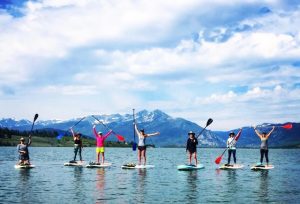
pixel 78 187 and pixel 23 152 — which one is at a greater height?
pixel 23 152

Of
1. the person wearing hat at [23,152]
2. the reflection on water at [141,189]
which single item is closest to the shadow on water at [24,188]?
the reflection on water at [141,189]

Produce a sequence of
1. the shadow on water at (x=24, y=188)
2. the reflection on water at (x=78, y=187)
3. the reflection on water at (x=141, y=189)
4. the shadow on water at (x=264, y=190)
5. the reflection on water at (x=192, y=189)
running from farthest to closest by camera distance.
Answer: the reflection on water at (x=78, y=187) < the shadow on water at (x=264, y=190) < the reflection on water at (x=192, y=189) < the reflection on water at (x=141, y=189) < the shadow on water at (x=24, y=188)

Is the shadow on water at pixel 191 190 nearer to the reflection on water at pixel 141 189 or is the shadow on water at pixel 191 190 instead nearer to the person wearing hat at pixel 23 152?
the reflection on water at pixel 141 189

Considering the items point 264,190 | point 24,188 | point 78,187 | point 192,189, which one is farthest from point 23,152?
point 264,190

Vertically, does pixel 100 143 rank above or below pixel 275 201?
above

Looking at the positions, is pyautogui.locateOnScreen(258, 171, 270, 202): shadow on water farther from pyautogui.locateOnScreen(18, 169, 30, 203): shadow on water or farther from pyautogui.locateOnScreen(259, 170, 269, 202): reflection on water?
pyautogui.locateOnScreen(18, 169, 30, 203): shadow on water

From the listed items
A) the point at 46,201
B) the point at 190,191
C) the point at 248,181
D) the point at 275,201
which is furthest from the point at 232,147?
the point at 46,201

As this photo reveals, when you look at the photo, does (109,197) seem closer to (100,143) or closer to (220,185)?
(220,185)

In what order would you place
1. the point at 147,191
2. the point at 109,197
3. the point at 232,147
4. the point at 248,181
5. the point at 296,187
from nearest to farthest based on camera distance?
1. the point at 109,197
2. the point at 147,191
3. the point at 296,187
4. the point at 248,181
5. the point at 232,147

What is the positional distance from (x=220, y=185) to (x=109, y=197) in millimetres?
9270

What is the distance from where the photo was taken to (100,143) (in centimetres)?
4412

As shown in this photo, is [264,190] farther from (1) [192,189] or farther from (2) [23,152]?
(2) [23,152]

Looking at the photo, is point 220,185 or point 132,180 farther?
point 132,180

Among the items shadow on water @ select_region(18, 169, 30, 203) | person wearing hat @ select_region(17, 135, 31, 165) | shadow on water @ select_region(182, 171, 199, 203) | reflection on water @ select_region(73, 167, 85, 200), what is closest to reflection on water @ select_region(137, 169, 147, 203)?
shadow on water @ select_region(182, 171, 199, 203)
